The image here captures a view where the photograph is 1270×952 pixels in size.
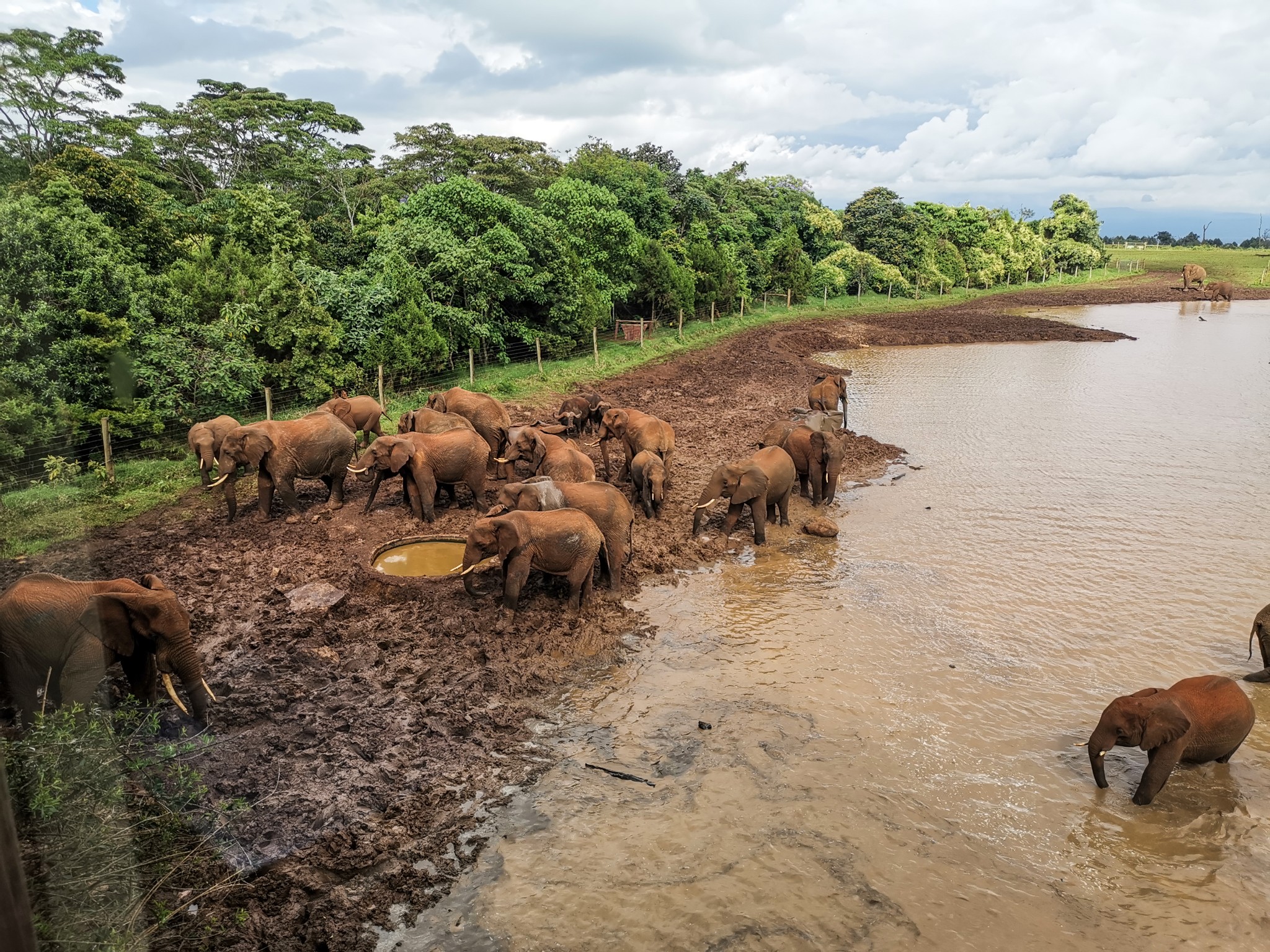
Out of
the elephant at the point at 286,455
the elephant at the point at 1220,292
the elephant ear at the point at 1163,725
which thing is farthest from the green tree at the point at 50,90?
the elephant at the point at 1220,292

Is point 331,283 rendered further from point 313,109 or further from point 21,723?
point 313,109

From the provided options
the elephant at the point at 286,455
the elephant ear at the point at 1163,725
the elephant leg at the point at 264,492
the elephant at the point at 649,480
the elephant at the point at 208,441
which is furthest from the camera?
the elephant at the point at 649,480

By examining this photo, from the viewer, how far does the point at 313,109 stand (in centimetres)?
4003

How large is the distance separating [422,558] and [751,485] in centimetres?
537

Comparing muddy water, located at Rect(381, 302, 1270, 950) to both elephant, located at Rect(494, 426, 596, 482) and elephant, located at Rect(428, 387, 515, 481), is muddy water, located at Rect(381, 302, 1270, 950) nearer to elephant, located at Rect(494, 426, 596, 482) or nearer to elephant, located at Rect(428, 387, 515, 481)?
elephant, located at Rect(494, 426, 596, 482)

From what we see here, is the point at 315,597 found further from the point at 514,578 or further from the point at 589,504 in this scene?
the point at 589,504

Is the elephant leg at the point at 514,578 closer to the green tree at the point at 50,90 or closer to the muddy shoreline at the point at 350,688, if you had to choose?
the muddy shoreline at the point at 350,688

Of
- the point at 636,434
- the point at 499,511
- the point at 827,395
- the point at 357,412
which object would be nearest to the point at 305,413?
the point at 357,412

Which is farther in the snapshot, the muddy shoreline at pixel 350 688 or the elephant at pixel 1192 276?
the elephant at pixel 1192 276

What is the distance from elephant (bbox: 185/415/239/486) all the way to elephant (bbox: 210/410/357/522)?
1.53ft

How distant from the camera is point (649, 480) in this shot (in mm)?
13688

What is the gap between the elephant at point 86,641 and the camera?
6.77m

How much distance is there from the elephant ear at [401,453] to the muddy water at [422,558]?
134 centimetres

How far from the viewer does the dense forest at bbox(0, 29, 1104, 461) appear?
550 inches
